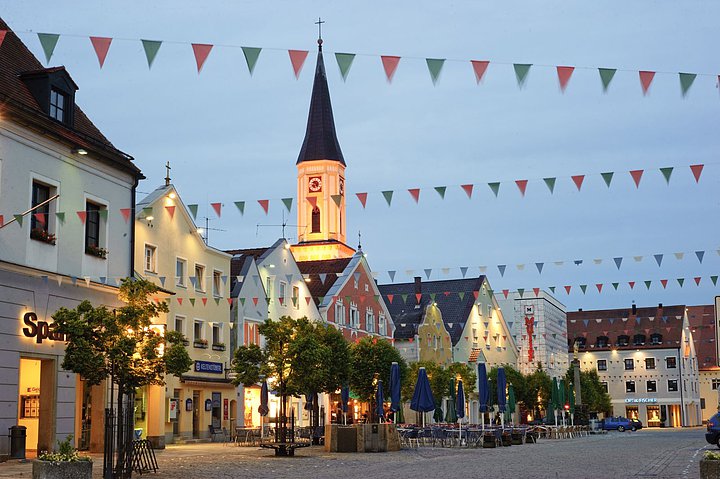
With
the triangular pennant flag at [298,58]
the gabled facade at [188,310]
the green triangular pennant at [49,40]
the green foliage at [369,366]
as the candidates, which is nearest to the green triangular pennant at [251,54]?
the triangular pennant flag at [298,58]

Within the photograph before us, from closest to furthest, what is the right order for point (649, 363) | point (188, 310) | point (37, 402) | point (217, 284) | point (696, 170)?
point (696, 170) < point (37, 402) < point (188, 310) < point (217, 284) < point (649, 363)

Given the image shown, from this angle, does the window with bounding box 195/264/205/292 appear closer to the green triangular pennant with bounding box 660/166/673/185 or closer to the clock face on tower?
the green triangular pennant with bounding box 660/166/673/185

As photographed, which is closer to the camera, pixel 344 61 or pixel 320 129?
pixel 344 61

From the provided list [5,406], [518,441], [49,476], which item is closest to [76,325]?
[49,476]

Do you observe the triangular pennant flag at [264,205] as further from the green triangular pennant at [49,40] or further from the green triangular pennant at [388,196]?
the green triangular pennant at [49,40]

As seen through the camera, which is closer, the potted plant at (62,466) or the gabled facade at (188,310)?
the potted plant at (62,466)

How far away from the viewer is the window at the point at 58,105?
28383 millimetres

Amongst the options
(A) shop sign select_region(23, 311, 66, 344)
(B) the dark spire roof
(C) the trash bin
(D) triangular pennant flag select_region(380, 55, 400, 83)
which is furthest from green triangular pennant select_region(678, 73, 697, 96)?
(B) the dark spire roof

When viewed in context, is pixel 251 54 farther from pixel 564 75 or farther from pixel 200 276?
pixel 200 276

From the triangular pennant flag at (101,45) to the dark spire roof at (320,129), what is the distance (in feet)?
244

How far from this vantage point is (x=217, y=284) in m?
44.7

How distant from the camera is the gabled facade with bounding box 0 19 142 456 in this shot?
84.5 feet

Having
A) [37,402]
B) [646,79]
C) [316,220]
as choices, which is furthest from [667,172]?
[316,220]

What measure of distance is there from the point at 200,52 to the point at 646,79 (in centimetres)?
703
